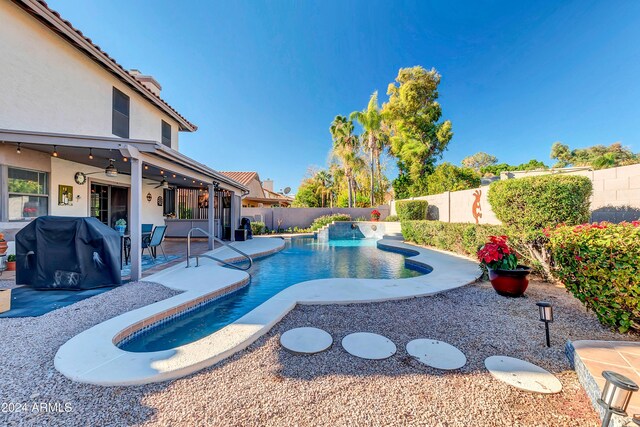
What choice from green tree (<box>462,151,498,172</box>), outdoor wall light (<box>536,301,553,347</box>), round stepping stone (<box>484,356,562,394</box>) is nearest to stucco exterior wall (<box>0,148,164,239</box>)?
round stepping stone (<box>484,356,562,394</box>)

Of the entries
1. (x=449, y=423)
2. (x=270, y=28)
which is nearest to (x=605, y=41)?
(x=270, y=28)

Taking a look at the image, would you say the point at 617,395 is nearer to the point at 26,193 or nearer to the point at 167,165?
the point at 167,165

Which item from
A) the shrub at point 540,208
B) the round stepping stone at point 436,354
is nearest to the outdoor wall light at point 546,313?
the round stepping stone at point 436,354

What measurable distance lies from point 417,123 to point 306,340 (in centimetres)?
2371

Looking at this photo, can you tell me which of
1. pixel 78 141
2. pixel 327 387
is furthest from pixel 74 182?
pixel 327 387

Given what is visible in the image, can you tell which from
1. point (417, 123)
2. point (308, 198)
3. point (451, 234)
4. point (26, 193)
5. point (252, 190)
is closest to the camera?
point (26, 193)

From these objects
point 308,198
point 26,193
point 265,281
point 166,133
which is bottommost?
point 265,281

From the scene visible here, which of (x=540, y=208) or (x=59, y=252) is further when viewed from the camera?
(x=540, y=208)

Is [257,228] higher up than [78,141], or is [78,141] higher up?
[78,141]

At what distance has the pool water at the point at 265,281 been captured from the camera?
354 centimetres

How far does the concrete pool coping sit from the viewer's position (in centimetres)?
240

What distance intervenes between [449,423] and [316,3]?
47.7ft

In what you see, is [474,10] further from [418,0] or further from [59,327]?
[59,327]

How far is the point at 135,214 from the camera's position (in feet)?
17.3
